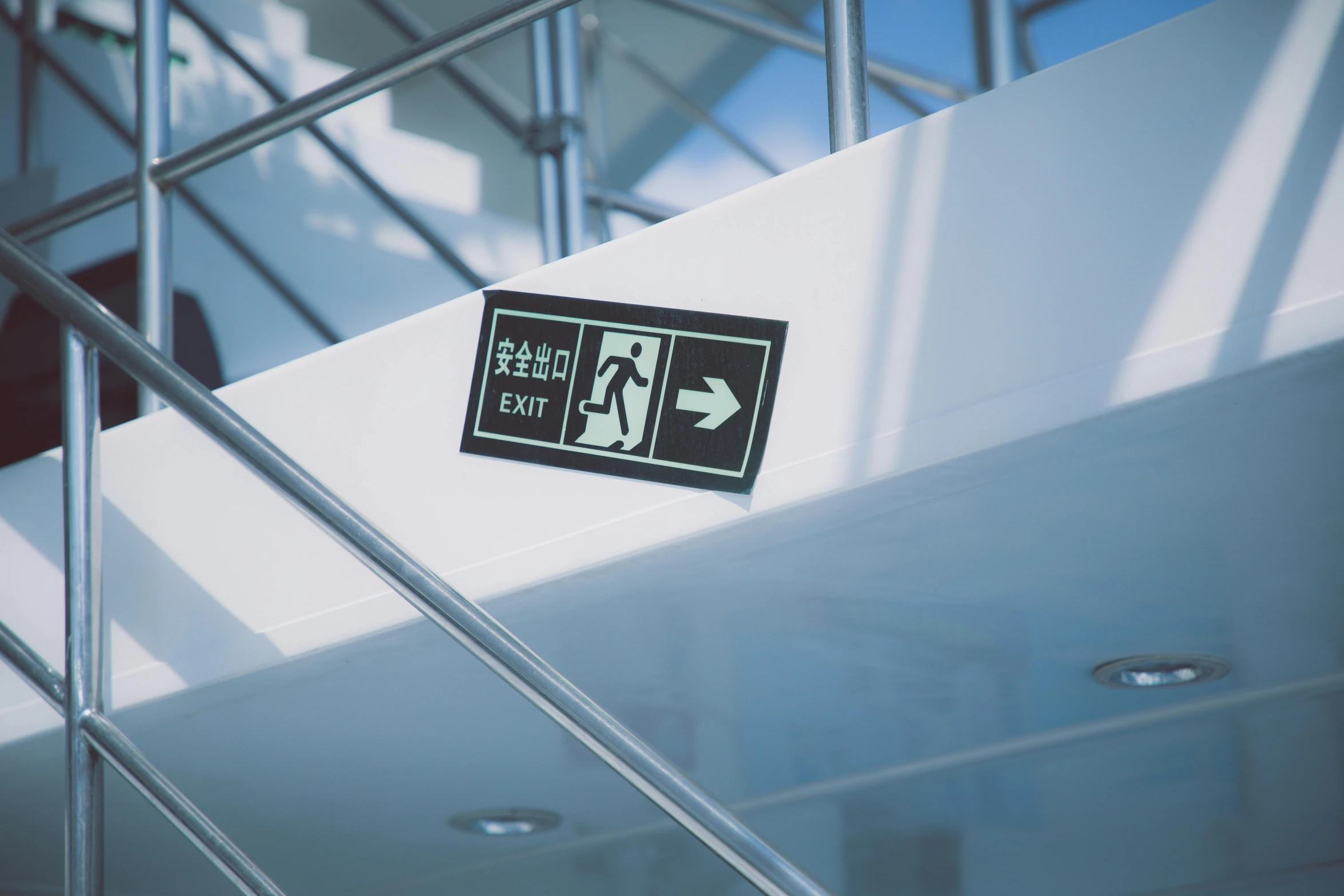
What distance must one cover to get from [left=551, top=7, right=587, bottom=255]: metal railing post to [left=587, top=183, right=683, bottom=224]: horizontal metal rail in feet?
0.87

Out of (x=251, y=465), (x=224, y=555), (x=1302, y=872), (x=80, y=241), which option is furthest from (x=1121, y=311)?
(x=80, y=241)

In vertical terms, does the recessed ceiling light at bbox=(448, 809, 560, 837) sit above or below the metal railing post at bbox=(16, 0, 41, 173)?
below

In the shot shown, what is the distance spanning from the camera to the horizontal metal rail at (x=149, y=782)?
545 mm

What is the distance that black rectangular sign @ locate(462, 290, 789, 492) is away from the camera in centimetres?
54

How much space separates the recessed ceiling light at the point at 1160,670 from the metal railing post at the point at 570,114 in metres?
0.64

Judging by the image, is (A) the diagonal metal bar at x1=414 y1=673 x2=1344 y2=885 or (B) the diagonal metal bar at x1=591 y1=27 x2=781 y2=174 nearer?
(A) the diagonal metal bar at x1=414 y1=673 x2=1344 y2=885

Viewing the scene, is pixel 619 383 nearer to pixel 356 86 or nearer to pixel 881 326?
pixel 881 326

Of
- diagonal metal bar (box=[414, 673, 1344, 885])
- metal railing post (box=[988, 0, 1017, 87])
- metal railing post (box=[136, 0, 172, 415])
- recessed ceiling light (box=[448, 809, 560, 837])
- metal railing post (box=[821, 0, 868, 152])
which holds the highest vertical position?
metal railing post (box=[988, 0, 1017, 87])

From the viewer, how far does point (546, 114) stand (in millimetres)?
1178

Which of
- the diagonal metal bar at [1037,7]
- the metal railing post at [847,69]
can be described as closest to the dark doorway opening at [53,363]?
the metal railing post at [847,69]

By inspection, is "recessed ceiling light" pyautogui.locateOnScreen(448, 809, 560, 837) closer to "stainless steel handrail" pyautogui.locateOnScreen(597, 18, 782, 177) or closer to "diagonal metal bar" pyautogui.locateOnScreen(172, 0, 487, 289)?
"diagonal metal bar" pyautogui.locateOnScreen(172, 0, 487, 289)

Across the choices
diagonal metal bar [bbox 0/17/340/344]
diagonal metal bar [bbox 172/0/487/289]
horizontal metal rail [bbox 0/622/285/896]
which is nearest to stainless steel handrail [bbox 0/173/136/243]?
diagonal metal bar [bbox 0/17/340/344]

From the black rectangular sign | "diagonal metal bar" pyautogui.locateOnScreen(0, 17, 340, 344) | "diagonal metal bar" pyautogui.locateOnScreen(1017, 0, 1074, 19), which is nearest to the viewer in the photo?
the black rectangular sign

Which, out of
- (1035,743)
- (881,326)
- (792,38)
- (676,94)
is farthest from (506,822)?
(676,94)
